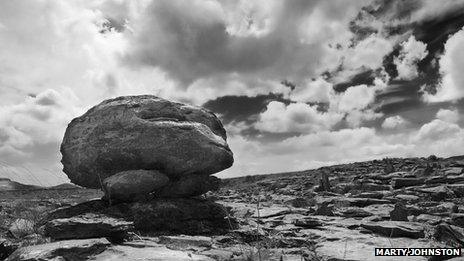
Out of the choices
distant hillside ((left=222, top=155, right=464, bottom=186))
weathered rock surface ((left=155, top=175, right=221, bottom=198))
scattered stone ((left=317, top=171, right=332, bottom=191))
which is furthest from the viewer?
distant hillside ((left=222, top=155, right=464, bottom=186))

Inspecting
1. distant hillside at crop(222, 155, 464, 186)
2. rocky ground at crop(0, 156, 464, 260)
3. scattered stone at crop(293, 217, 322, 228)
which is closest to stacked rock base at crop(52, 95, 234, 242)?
rocky ground at crop(0, 156, 464, 260)

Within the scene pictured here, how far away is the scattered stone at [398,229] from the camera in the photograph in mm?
12008

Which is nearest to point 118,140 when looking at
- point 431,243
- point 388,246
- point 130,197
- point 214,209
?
point 130,197

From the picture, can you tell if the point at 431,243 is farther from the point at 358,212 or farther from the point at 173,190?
the point at 173,190

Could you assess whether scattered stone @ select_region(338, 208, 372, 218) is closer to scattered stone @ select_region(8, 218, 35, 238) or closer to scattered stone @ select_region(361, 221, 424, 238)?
scattered stone @ select_region(361, 221, 424, 238)

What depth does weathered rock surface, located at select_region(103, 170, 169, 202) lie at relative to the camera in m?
15.0

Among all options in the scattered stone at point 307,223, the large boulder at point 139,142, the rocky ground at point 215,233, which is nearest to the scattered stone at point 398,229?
the rocky ground at point 215,233

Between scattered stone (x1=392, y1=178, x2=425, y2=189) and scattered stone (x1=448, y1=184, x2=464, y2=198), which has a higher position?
scattered stone (x1=392, y1=178, x2=425, y2=189)

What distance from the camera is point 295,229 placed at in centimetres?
1428

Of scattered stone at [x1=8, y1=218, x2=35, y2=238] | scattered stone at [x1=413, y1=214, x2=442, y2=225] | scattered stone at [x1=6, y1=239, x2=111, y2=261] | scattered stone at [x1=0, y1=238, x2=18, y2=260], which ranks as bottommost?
scattered stone at [x1=0, y1=238, x2=18, y2=260]

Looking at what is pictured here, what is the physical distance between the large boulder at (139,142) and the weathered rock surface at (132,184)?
0.61m

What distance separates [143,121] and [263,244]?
21.9 feet

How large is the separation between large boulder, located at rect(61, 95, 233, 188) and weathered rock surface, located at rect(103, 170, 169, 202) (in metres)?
0.61

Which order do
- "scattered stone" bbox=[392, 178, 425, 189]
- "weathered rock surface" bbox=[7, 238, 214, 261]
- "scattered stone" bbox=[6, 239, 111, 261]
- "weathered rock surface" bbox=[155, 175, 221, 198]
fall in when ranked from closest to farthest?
"scattered stone" bbox=[6, 239, 111, 261]
"weathered rock surface" bbox=[7, 238, 214, 261]
"weathered rock surface" bbox=[155, 175, 221, 198]
"scattered stone" bbox=[392, 178, 425, 189]
